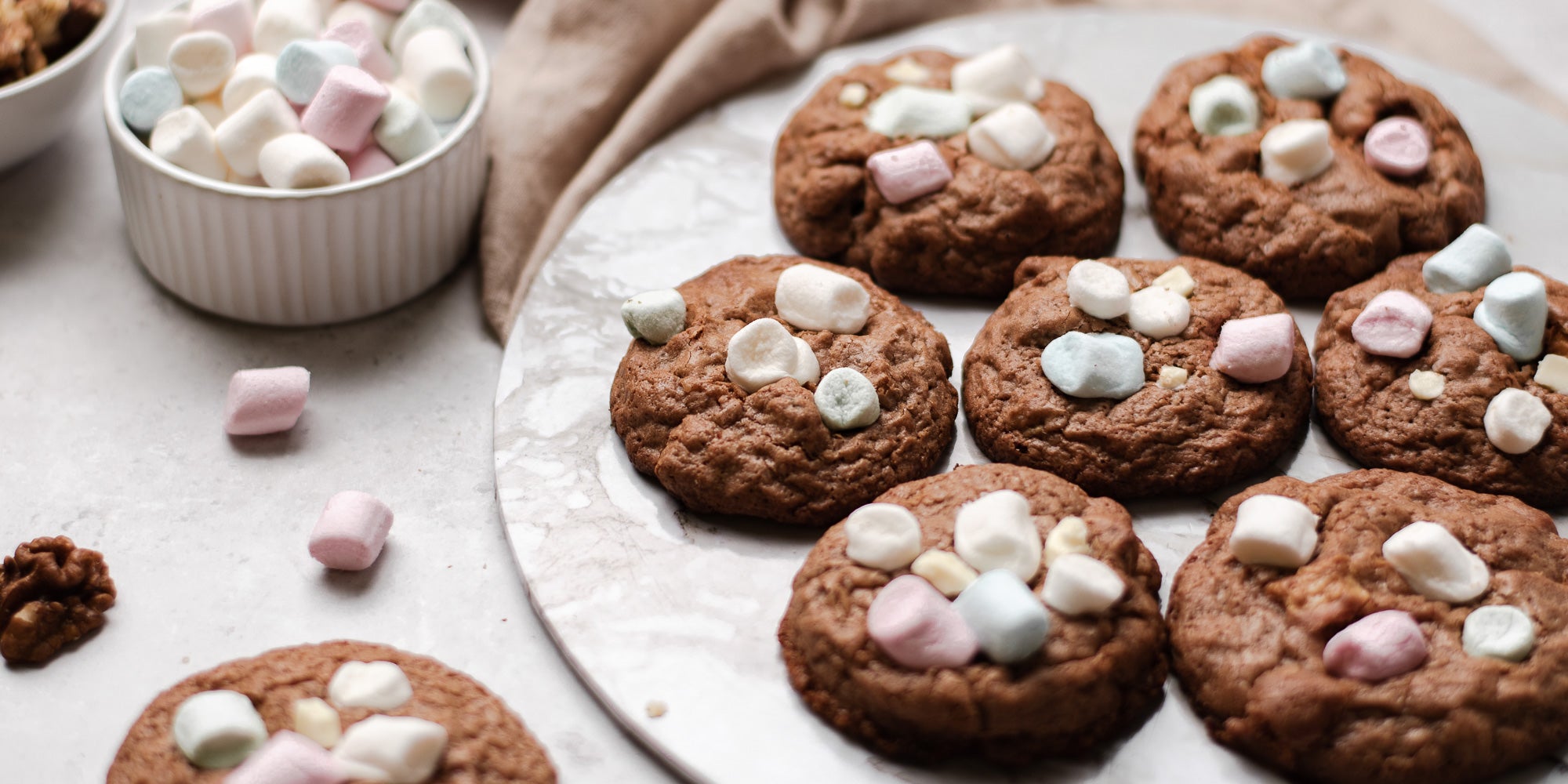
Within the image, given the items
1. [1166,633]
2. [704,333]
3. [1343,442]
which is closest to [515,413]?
[704,333]

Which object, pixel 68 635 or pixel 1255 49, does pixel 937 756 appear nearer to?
pixel 68 635

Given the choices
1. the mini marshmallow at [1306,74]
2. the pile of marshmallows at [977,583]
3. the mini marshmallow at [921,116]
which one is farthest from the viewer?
the mini marshmallow at [1306,74]

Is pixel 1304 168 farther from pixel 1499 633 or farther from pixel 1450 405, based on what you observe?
pixel 1499 633

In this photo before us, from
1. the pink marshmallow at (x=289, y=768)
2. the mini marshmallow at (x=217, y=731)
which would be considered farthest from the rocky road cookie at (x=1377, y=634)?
the mini marshmallow at (x=217, y=731)

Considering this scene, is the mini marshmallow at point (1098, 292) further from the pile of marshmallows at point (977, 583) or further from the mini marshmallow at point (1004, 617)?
the mini marshmallow at point (1004, 617)

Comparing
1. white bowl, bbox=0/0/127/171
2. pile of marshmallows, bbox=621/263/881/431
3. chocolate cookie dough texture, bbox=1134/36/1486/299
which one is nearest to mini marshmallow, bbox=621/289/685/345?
pile of marshmallows, bbox=621/263/881/431

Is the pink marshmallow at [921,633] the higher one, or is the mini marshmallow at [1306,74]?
the mini marshmallow at [1306,74]
